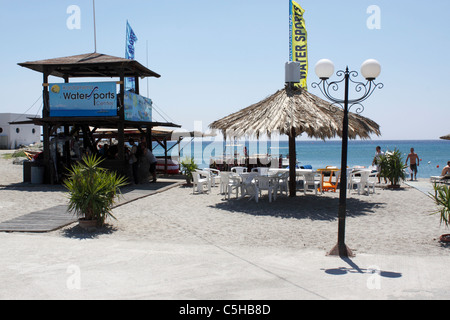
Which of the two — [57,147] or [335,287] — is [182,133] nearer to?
[57,147]

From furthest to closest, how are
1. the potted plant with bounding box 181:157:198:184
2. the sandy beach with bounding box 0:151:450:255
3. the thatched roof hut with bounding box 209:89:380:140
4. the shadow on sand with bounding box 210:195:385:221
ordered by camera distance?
1. the potted plant with bounding box 181:157:198:184
2. the thatched roof hut with bounding box 209:89:380:140
3. the shadow on sand with bounding box 210:195:385:221
4. the sandy beach with bounding box 0:151:450:255

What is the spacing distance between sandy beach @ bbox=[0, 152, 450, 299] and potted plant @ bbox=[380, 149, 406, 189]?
212 cm

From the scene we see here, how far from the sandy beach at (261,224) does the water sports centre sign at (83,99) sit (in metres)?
3.67

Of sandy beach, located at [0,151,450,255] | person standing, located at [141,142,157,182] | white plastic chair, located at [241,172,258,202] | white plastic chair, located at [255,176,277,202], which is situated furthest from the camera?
person standing, located at [141,142,157,182]

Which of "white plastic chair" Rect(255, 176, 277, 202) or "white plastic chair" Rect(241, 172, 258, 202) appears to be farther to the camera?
"white plastic chair" Rect(241, 172, 258, 202)

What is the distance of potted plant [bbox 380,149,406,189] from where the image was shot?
16.1m

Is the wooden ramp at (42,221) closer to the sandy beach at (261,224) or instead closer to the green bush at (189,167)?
the sandy beach at (261,224)

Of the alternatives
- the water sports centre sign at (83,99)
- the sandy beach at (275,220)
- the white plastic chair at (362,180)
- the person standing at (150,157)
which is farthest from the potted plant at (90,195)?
the white plastic chair at (362,180)

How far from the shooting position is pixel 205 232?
8375mm

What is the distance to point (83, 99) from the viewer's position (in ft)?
53.0

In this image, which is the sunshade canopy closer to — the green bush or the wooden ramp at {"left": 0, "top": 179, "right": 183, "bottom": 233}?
the green bush

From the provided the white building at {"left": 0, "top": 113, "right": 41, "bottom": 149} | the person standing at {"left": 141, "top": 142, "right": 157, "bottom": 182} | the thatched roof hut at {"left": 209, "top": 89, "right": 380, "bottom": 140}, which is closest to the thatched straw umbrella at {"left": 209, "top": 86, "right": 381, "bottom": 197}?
the thatched roof hut at {"left": 209, "top": 89, "right": 380, "bottom": 140}

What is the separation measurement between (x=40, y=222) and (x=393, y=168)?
1235 centimetres
